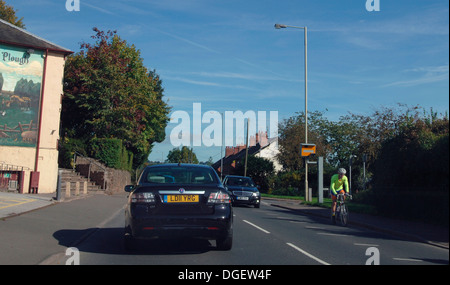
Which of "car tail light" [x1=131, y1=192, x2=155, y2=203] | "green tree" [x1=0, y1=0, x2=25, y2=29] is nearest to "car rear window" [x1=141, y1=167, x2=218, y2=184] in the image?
"car tail light" [x1=131, y1=192, x2=155, y2=203]

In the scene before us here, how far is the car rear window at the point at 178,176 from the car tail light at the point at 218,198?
0.53 meters

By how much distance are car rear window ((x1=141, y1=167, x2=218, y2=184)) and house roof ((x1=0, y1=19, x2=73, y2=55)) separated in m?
21.7

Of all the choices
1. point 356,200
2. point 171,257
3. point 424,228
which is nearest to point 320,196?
point 356,200

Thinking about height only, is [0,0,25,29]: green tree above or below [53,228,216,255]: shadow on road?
above

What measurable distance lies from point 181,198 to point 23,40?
23925 mm

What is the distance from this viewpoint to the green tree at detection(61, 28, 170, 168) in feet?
120

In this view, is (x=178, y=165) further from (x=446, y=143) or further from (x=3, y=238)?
(x=446, y=143)

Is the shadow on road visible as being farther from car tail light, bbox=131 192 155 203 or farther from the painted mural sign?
the painted mural sign

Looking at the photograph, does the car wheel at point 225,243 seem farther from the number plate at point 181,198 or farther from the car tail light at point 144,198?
the car tail light at point 144,198

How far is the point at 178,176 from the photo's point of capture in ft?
27.8

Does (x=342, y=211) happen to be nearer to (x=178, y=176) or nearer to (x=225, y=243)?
(x=225, y=243)

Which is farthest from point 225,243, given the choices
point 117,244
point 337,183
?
point 337,183

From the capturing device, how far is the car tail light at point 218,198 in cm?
785

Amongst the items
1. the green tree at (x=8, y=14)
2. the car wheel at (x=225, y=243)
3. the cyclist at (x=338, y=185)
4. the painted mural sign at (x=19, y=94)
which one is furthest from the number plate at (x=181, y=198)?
the green tree at (x=8, y=14)
